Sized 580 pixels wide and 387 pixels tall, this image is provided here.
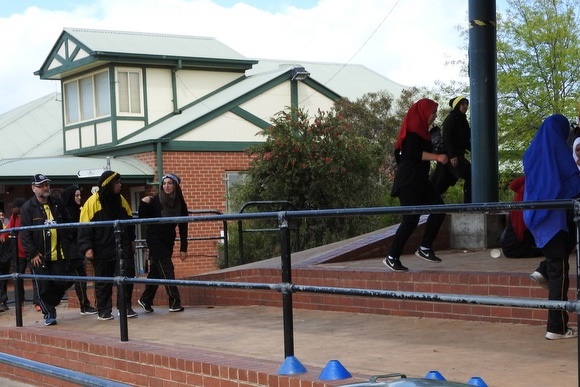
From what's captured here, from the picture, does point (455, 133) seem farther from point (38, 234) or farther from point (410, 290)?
point (38, 234)

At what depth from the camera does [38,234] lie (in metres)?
9.45

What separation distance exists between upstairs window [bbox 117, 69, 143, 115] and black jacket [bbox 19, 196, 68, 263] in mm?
15382

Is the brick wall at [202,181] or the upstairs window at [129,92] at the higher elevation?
the upstairs window at [129,92]

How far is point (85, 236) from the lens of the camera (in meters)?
9.09

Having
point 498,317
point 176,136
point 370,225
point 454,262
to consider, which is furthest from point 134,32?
point 498,317

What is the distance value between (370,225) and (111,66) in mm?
12631

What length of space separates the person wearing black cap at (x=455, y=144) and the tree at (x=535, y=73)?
Answer: 16929 mm

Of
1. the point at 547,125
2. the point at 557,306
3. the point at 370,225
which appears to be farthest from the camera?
the point at 370,225

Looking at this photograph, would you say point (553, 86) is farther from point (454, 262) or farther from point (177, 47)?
point (454, 262)

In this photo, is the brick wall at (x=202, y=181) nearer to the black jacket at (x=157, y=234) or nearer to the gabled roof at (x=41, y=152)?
the gabled roof at (x=41, y=152)

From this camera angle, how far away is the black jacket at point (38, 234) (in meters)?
9.42

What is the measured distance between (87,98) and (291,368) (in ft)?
74.9

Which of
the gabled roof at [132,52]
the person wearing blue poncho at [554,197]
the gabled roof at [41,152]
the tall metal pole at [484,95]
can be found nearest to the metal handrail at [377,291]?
the person wearing blue poncho at [554,197]

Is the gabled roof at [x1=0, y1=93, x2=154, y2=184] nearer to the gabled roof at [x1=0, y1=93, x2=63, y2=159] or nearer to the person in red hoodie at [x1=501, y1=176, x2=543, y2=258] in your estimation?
the gabled roof at [x1=0, y1=93, x2=63, y2=159]
